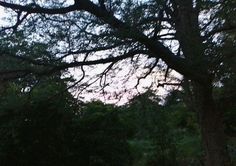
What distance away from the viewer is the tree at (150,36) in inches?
291

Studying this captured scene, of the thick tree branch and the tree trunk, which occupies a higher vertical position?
the thick tree branch

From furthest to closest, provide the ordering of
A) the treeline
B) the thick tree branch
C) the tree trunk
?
the treeline
the tree trunk
the thick tree branch

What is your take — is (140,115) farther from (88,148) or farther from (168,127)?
(168,127)

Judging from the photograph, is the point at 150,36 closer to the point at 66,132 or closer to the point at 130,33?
the point at 130,33

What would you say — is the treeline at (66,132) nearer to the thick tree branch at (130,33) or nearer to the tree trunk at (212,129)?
the tree trunk at (212,129)

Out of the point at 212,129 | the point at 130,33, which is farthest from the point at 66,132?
the point at 130,33

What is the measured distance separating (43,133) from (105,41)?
523 cm

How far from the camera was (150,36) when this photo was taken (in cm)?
776

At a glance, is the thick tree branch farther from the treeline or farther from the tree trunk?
the treeline

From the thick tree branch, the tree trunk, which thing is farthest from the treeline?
the thick tree branch

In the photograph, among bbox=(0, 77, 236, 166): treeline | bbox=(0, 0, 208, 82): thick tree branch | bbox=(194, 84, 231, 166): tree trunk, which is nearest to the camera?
bbox=(0, 0, 208, 82): thick tree branch

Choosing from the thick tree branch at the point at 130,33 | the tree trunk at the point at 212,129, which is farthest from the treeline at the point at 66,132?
the thick tree branch at the point at 130,33

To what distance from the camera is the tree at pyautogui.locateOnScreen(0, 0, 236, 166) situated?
24.2 feet

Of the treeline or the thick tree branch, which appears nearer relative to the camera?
the thick tree branch
